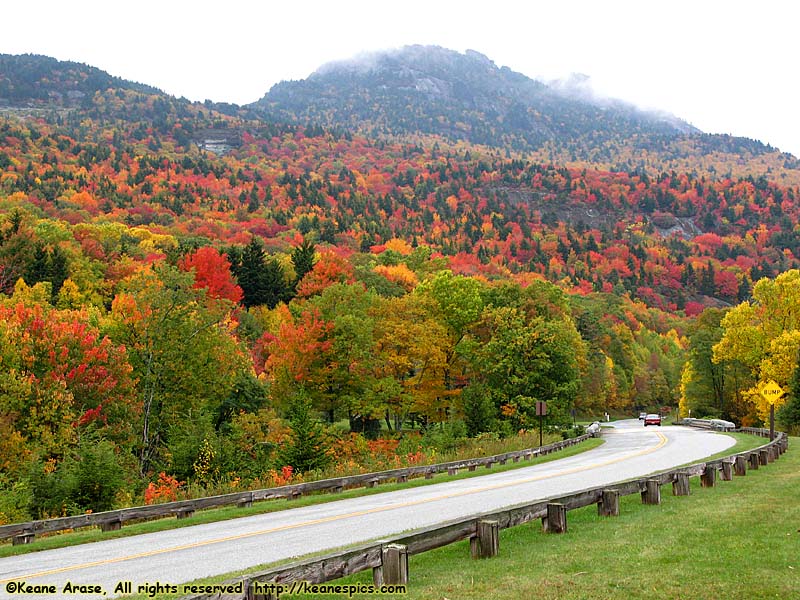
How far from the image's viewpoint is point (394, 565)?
831 cm

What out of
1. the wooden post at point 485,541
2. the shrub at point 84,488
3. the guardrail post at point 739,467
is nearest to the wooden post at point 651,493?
the wooden post at point 485,541

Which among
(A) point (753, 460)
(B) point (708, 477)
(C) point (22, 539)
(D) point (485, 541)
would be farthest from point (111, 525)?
(A) point (753, 460)

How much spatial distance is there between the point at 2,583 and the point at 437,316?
49.7 m

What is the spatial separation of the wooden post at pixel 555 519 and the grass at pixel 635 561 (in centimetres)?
25

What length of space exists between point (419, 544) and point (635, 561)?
293 cm

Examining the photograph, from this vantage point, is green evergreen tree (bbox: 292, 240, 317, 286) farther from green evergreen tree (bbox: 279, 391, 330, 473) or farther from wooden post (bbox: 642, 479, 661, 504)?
wooden post (bbox: 642, 479, 661, 504)

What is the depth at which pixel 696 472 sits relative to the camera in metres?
17.7

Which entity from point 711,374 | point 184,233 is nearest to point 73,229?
point 184,233

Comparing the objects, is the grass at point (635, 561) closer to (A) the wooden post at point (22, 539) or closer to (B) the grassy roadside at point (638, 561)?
(B) the grassy roadside at point (638, 561)

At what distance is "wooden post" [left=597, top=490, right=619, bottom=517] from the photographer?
13461mm

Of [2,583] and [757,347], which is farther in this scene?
[757,347]

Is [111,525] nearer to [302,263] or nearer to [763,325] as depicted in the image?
[763,325]

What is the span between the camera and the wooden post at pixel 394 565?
27.2ft

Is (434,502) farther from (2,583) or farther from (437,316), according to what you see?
(437,316)
